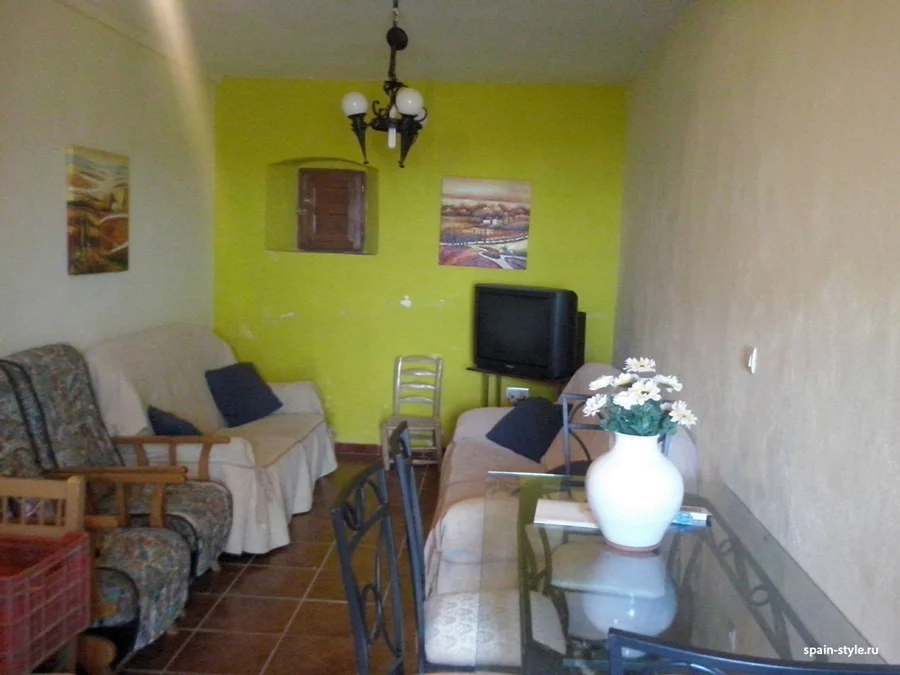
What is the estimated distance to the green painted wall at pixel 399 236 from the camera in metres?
5.27

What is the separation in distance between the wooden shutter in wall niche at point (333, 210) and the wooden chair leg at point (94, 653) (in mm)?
3241

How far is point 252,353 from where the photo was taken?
5.57 meters

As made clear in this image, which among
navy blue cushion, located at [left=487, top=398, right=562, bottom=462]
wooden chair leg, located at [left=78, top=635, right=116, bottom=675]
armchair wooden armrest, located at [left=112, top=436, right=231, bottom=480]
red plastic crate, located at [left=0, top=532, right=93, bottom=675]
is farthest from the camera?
navy blue cushion, located at [left=487, top=398, right=562, bottom=462]

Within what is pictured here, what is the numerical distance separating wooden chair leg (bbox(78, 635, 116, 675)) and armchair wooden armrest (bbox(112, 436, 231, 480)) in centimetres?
103

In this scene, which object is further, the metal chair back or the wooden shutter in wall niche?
the wooden shutter in wall niche

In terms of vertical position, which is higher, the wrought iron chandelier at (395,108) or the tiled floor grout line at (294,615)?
the wrought iron chandelier at (395,108)

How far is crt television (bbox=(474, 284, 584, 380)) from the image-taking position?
4.70 metres

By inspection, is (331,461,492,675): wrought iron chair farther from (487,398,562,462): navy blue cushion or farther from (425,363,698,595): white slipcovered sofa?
(487,398,562,462): navy blue cushion

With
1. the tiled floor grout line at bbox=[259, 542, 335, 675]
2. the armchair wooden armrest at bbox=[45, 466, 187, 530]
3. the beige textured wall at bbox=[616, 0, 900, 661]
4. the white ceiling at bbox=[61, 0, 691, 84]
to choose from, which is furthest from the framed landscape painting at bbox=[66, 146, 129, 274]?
the beige textured wall at bbox=[616, 0, 900, 661]

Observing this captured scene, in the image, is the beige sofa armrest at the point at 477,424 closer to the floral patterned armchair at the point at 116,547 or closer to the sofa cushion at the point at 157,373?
the sofa cushion at the point at 157,373

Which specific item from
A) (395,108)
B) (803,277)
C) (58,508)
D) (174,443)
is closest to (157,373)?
(174,443)

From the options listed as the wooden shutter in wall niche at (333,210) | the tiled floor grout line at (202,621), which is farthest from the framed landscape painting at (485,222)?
the tiled floor grout line at (202,621)

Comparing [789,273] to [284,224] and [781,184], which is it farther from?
[284,224]

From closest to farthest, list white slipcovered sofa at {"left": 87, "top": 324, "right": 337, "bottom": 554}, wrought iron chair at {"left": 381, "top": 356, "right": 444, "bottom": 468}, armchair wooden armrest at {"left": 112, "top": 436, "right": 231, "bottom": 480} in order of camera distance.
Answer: armchair wooden armrest at {"left": 112, "top": 436, "right": 231, "bottom": 480} < white slipcovered sofa at {"left": 87, "top": 324, "right": 337, "bottom": 554} < wrought iron chair at {"left": 381, "top": 356, "right": 444, "bottom": 468}
